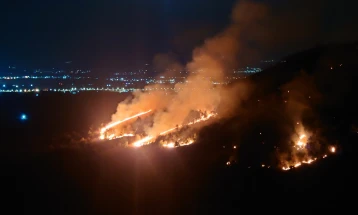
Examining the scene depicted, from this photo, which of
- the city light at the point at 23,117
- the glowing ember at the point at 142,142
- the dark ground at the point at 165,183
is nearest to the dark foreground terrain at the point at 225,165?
the dark ground at the point at 165,183

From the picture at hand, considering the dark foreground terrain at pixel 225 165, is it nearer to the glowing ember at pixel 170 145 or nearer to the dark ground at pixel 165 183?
the dark ground at pixel 165 183

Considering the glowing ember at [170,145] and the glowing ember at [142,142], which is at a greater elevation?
the glowing ember at [142,142]

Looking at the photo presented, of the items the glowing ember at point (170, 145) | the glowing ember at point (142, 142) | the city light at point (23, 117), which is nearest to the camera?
the glowing ember at point (170, 145)

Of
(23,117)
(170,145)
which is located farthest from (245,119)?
(23,117)

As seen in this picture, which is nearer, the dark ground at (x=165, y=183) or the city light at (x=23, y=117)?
the dark ground at (x=165, y=183)

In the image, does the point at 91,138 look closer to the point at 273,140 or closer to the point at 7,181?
the point at 7,181

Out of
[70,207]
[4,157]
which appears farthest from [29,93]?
[70,207]

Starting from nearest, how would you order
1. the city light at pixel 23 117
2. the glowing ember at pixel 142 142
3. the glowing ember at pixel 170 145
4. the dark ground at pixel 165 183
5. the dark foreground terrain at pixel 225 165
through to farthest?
1. the dark ground at pixel 165 183
2. the dark foreground terrain at pixel 225 165
3. the glowing ember at pixel 170 145
4. the glowing ember at pixel 142 142
5. the city light at pixel 23 117

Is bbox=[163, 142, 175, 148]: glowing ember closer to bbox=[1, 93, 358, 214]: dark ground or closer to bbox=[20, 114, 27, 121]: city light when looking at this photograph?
bbox=[1, 93, 358, 214]: dark ground

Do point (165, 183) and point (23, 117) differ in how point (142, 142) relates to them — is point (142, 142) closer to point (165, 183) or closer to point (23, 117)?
point (165, 183)
